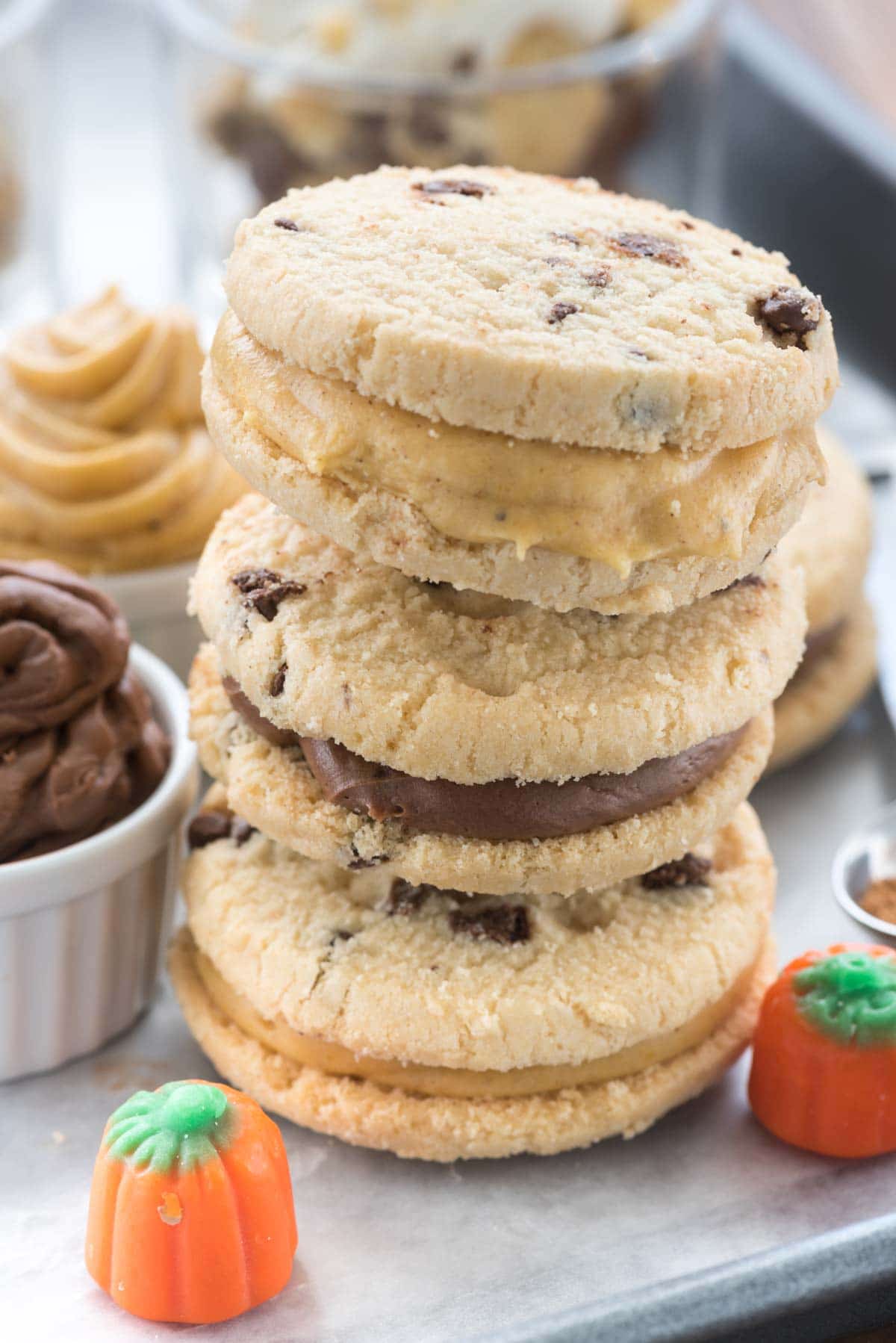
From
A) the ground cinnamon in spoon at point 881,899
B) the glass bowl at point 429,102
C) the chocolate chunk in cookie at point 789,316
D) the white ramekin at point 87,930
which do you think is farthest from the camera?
the glass bowl at point 429,102

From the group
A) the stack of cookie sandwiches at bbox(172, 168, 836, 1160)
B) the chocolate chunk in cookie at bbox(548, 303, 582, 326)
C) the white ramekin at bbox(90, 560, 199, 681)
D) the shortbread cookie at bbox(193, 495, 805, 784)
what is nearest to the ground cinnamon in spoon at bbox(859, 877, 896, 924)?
the stack of cookie sandwiches at bbox(172, 168, 836, 1160)

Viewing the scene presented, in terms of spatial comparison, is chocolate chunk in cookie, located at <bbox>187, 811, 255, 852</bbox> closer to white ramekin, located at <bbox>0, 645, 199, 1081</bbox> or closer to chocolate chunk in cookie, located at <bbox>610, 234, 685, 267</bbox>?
white ramekin, located at <bbox>0, 645, 199, 1081</bbox>

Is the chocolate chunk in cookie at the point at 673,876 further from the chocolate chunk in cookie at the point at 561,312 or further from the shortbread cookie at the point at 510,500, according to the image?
the chocolate chunk in cookie at the point at 561,312

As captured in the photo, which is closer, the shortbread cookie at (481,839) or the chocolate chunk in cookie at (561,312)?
the chocolate chunk in cookie at (561,312)

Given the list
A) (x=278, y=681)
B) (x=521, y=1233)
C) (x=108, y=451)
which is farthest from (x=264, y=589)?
(x=108, y=451)

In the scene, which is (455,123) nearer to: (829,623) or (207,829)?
(829,623)

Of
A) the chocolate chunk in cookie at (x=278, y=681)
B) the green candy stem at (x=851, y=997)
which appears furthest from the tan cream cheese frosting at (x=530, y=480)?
the green candy stem at (x=851, y=997)

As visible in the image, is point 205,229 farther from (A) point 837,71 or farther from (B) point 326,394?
(B) point 326,394
